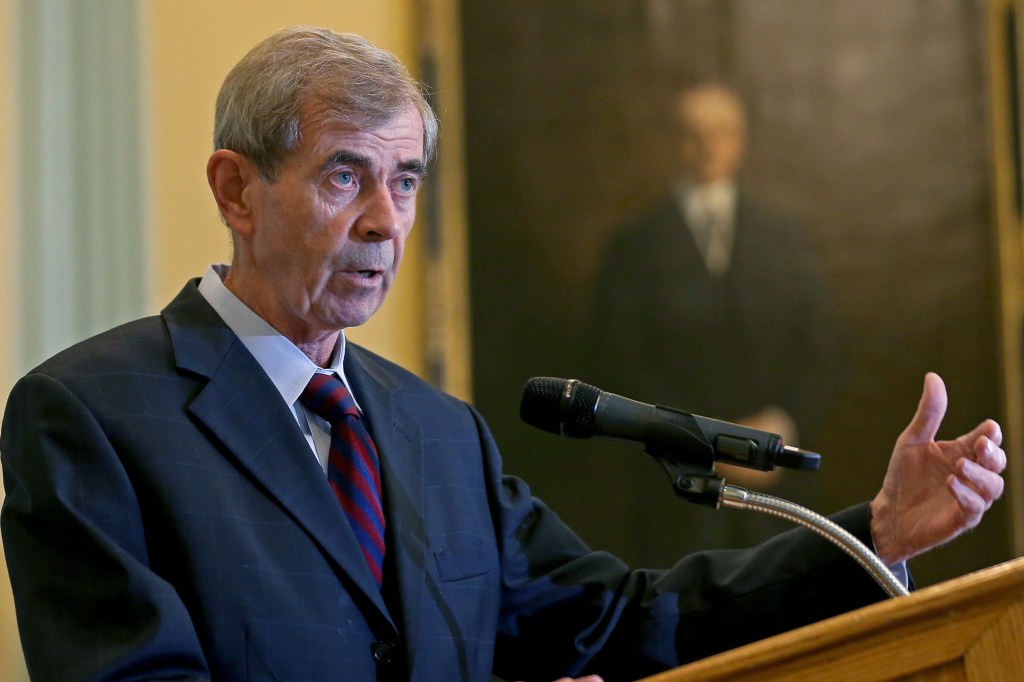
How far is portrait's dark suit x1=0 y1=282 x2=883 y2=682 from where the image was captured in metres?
1.73

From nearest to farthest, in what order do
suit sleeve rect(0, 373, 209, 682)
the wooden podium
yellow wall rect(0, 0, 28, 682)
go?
the wooden podium, suit sleeve rect(0, 373, 209, 682), yellow wall rect(0, 0, 28, 682)

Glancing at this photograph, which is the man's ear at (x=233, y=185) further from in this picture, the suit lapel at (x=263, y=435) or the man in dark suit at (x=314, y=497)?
the suit lapel at (x=263, y=435)

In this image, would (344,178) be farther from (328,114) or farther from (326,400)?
(326,400)

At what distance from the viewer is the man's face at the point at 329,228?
83.4 inches

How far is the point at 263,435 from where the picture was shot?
199cm

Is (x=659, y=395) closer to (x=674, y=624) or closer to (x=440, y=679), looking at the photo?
(x=674, y=624)

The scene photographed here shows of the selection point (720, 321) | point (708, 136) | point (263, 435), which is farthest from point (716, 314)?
point (263, 435)

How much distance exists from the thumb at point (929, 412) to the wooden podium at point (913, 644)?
0.61m

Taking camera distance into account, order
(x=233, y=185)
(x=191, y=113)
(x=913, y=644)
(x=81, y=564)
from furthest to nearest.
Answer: (x=191, y=113) → (x=233, y=185) → (x=81, y=564) → (x=913, y=644)

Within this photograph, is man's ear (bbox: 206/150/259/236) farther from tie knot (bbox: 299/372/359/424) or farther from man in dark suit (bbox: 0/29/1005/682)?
tie knot (bbox: 299/372/359/424)

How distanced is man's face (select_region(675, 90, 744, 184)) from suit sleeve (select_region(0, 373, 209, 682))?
10.1 feet

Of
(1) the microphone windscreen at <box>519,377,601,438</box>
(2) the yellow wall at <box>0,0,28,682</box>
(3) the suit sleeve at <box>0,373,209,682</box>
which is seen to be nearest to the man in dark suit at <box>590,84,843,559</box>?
(2) the yellow wall at <box>0,0,28,682</box>

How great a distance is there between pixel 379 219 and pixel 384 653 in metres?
0.72

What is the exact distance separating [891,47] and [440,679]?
323 centimetres
